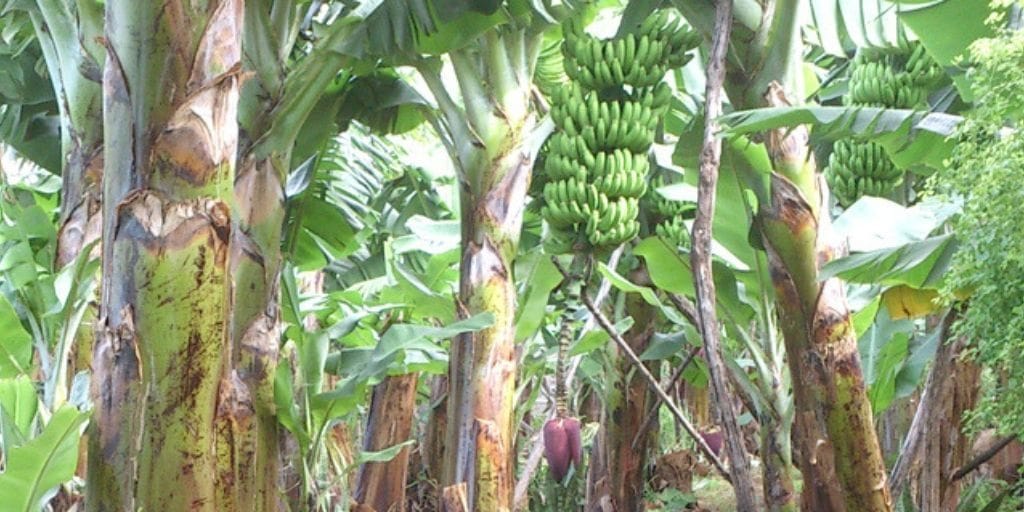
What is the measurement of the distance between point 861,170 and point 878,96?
10.9 inches

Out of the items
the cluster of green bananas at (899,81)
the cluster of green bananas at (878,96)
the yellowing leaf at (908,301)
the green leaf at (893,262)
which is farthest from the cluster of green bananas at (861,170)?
the green leaf at (893,262)

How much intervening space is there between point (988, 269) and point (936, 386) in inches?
50.2

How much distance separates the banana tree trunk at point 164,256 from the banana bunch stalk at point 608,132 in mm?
888

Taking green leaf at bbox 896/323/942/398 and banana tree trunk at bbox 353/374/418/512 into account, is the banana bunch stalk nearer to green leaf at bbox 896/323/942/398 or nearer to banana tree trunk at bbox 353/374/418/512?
green leaf at bbox 896/323/942/398

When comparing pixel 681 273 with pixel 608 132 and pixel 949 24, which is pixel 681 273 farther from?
pixel 949 24

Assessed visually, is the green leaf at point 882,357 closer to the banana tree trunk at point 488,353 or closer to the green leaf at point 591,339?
the green leaf at point 591,339

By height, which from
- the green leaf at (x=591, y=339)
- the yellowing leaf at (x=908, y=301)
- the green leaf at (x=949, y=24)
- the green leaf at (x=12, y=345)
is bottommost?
the yellowing leaf at (x=908, y=301)

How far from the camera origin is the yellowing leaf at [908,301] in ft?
9.78

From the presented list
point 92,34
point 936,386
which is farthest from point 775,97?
point 92,34

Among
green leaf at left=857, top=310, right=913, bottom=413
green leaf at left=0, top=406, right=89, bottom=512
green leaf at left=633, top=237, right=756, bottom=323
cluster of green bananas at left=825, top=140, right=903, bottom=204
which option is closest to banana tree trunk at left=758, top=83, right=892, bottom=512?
green leaf at left=633, top=237, right=756, bottom=323

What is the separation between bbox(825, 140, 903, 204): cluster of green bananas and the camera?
9.57 feet

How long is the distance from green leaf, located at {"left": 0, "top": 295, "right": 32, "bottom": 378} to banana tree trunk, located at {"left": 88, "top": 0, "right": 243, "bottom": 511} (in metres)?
0.60

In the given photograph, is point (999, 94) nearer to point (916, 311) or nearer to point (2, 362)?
point (916, 311)

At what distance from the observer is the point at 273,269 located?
246cm
